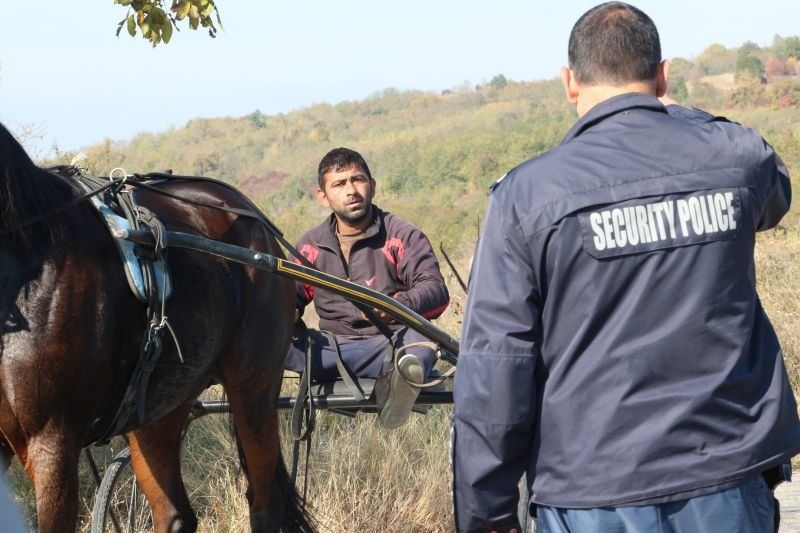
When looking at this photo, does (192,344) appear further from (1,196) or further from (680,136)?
(680,136)

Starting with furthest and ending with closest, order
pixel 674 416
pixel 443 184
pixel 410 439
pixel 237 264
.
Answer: pixel 443 184
pixel 410 439
pixel 237 264
pixel 674 416

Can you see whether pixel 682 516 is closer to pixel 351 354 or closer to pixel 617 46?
pixel 617 46

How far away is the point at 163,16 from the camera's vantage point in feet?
15.4

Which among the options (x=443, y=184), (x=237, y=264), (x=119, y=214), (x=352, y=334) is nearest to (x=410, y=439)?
(x=352, y=334)

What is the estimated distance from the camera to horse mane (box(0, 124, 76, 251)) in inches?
135

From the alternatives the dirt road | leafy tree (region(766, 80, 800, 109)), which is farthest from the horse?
leafy tree (region(766, 80, 800, 109))

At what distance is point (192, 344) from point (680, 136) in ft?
7.62

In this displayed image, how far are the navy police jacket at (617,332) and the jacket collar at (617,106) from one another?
0.13 ft

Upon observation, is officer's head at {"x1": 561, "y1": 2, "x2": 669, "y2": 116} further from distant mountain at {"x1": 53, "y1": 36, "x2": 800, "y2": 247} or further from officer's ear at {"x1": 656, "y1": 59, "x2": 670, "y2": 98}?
distant mountain at {"x1": 53, "y1": 36, "x2": 800, "y2": 247}

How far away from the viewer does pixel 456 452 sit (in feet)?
7.63

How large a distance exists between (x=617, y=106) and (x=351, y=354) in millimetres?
2790

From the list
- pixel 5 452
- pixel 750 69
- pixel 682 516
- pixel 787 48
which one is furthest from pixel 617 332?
pixel 787 48

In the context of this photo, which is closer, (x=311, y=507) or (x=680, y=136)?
(x=680, y=136)

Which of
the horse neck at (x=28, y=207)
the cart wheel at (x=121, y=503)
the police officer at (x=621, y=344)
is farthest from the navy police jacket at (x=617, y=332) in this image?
the cart wheel at (x=121, y=503)
